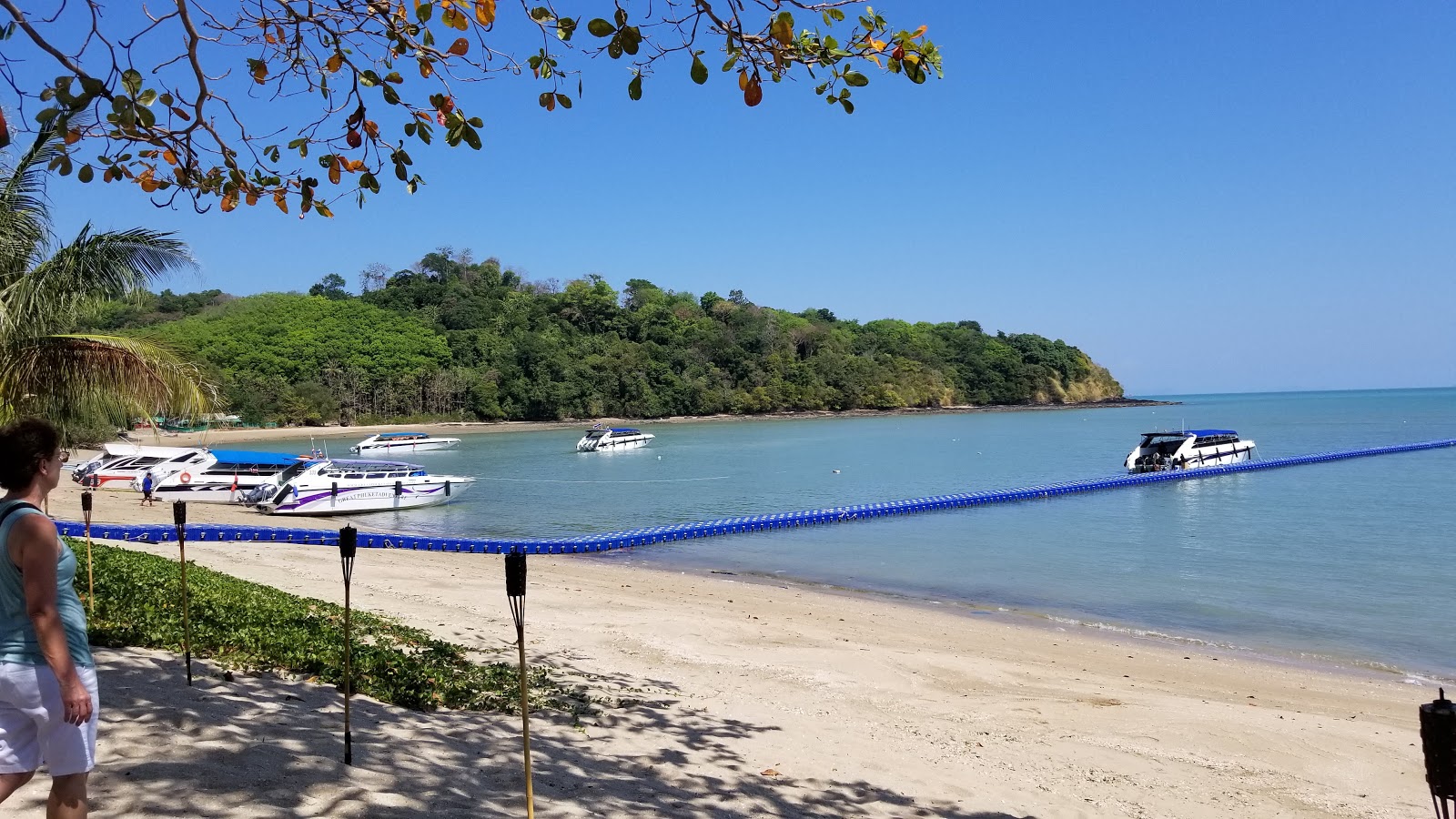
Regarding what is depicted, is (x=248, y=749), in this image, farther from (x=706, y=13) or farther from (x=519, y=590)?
(x=706, y=13)

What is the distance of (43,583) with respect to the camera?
3.00 meters

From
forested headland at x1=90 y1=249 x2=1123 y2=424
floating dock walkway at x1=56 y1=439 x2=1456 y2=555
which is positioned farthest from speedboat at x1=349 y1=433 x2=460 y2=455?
floating dock walkway at x1=56 y1=439 x2=1456 y2=555

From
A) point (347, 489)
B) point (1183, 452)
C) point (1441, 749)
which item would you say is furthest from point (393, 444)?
point (1441, 749)

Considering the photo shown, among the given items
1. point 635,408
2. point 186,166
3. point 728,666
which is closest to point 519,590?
point 186,166

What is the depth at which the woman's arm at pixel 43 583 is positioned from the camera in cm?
299

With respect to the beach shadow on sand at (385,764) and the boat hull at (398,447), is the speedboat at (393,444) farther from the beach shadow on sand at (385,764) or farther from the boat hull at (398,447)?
the beach shadow on sand at (385,764)

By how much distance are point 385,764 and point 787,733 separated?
9.58 feet

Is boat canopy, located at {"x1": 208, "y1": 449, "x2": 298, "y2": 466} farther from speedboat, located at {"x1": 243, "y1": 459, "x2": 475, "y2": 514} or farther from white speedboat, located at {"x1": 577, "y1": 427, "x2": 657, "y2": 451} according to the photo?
white speedboat, located at {"x1": 577, "y1": 427, "x2": 657, "y2": 451}

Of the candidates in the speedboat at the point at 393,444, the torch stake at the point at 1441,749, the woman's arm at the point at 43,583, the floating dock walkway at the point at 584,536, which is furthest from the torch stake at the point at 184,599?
the speedboat at the point at 393,444

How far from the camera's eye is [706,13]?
5.22 meters

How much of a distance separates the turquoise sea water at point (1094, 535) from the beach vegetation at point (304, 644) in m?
10.8

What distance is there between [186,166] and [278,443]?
71.1m

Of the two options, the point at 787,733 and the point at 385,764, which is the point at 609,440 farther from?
the point at 385,764

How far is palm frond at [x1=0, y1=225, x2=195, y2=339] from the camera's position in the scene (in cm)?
938
